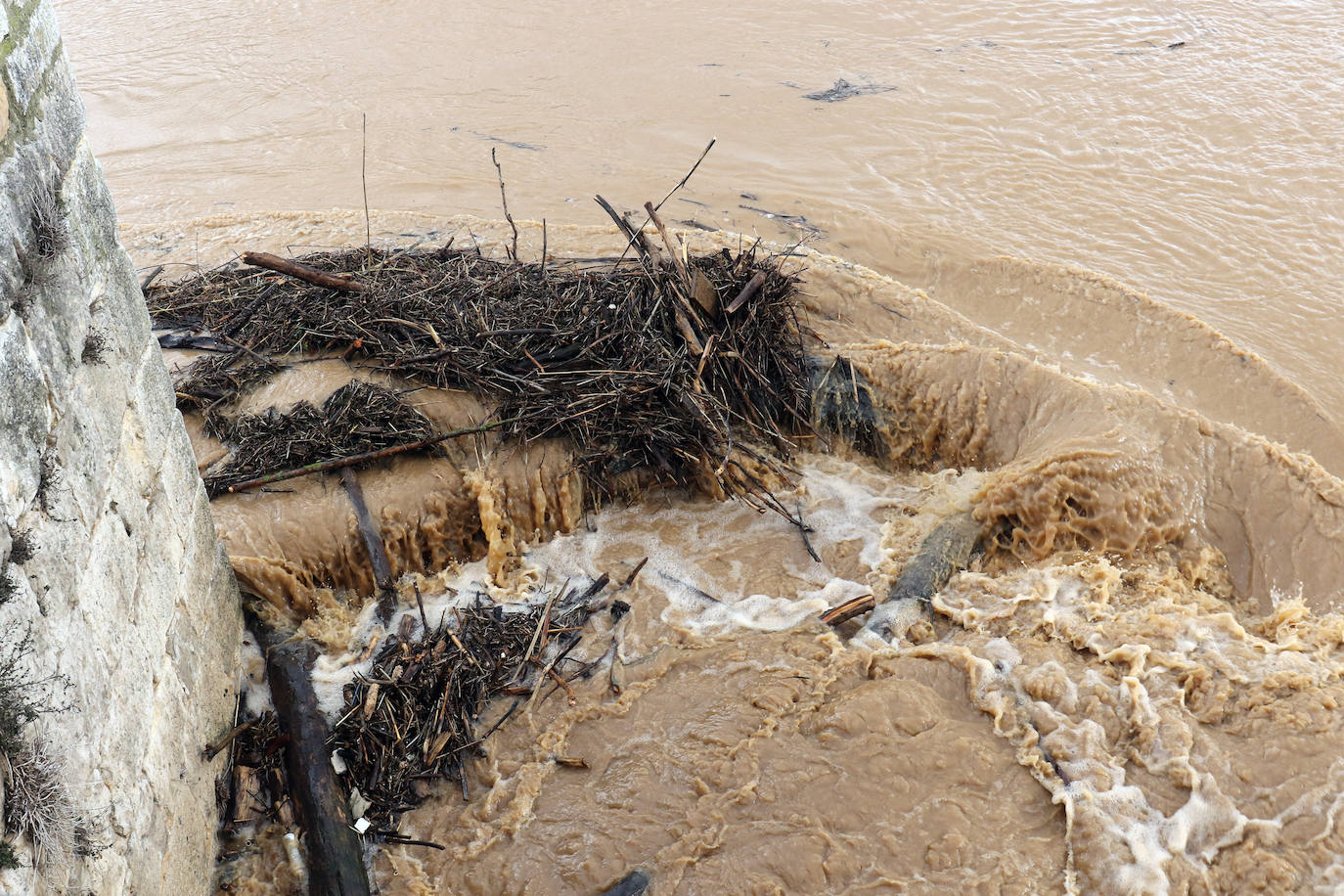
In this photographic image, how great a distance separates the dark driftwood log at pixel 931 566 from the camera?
15.7 ft

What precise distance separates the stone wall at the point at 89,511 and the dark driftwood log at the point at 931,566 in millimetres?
3244

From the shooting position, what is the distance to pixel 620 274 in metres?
6.12

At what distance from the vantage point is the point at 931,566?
5.08 metres

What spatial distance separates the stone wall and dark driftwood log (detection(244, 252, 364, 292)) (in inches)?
95.0

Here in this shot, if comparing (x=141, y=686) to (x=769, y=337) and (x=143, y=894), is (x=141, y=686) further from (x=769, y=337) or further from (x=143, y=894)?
(x=769, y=337)

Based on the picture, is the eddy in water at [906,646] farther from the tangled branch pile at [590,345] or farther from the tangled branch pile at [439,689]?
the tangled branch pile at [590,345]

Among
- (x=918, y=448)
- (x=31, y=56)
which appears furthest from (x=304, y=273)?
(x=918, y=448)

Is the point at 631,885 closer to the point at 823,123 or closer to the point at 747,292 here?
the point at 747,292

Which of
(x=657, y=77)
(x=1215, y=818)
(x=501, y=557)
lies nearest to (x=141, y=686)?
(x=501, y=557)

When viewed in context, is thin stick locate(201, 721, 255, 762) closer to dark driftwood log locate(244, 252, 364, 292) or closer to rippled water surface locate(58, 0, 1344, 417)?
dark driftwood log locate(244, 252, 364, 292)

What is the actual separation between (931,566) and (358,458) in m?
3.31

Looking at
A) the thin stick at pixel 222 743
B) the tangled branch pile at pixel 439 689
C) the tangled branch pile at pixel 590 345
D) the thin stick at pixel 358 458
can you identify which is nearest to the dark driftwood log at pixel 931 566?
the tangled branch pile at pixel 590 345

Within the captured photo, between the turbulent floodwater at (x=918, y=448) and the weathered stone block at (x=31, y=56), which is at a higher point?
the weathered stone block at (x=31, y=56)

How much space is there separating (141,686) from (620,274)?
4.02 m
